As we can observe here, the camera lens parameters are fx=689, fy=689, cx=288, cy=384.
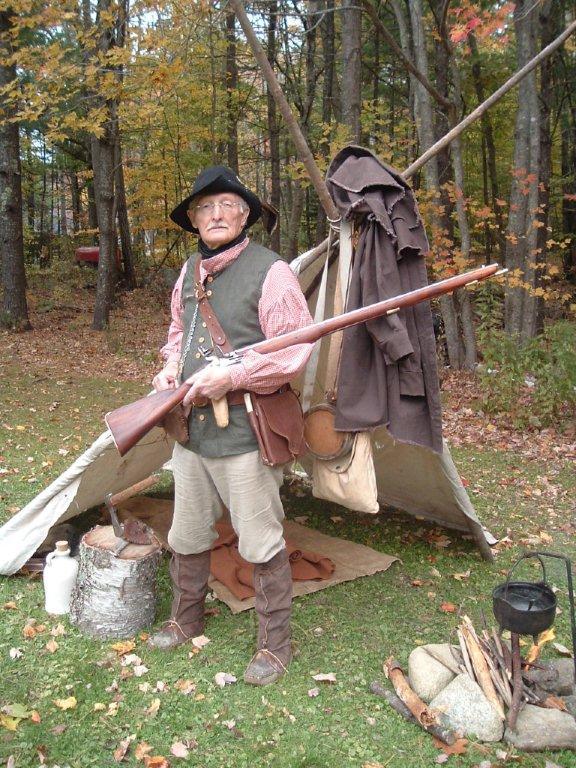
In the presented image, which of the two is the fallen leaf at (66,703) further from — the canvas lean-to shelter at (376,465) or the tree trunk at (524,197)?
the tree trunk at (524,197)

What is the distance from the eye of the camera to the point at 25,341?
1302cm

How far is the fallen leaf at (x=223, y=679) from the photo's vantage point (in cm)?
342

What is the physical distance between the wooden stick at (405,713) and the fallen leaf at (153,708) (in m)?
1.04

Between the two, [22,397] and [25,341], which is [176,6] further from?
[25,341]

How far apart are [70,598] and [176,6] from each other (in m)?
8.25

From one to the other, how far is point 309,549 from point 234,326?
7.46ft

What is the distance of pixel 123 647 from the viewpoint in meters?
3.68

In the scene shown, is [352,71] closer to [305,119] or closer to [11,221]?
[305,119]

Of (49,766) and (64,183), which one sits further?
(64,183)

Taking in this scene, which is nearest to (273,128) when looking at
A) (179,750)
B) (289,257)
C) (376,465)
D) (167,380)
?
(289,257)

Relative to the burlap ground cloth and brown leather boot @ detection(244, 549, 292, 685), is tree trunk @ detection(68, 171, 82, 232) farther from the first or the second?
brown leather boot @ detection(244, 549, 292, 685)

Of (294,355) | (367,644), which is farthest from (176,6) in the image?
(367,644)

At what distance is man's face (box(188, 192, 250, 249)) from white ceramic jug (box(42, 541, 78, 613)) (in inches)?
78.8

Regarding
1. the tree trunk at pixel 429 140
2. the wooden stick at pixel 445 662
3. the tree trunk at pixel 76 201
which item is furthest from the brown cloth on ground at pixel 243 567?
the tree trunk at pixel 76 201
